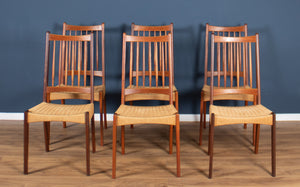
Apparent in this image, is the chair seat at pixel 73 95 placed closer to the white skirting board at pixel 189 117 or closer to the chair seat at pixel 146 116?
the chair seat at pixel 146 116

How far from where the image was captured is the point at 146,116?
5.49ft

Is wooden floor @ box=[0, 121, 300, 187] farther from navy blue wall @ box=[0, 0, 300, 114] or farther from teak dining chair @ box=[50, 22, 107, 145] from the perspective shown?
navy blue wall @ box=[0, 0, 300, 114]

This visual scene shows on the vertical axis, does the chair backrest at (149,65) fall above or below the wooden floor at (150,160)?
above

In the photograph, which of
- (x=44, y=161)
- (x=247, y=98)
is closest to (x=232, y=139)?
(x=247, y=98)

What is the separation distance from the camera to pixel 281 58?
2834 millimetres

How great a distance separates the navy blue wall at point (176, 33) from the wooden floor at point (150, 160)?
19.8 inches

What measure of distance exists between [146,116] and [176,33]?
4.68ft

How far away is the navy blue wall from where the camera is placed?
2.79 metres

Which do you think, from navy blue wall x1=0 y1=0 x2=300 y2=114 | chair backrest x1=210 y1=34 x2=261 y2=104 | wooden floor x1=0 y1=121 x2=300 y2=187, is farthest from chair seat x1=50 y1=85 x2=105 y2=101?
chair backrest x1=210 y1=34 x2=261 y2=104

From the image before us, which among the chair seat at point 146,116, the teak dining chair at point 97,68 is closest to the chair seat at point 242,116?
the chair seat at point 146,116

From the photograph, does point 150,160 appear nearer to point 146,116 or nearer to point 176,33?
point 146,116

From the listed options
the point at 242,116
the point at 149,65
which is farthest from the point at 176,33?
the point at 242,116

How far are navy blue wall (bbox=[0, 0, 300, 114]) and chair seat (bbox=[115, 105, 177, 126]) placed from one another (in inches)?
42.5

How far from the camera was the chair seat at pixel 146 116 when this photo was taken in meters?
1.65
